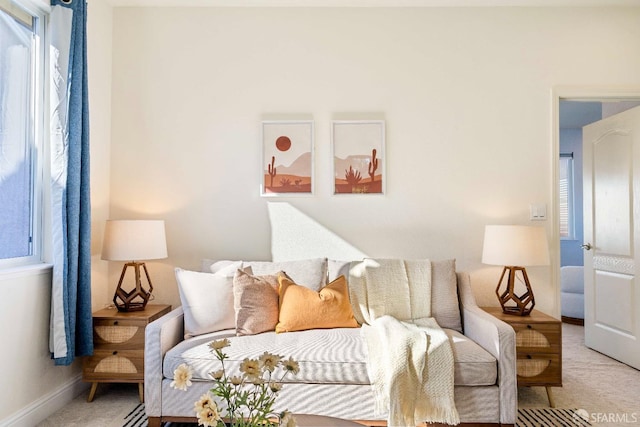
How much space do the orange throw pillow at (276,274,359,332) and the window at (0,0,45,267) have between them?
150 centimetres

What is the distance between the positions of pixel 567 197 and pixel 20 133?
6.74m

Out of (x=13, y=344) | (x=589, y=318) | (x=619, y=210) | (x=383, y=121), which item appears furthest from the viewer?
(x=589, y=318)

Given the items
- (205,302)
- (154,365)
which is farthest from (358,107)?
(154,365)

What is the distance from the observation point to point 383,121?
3.25 m

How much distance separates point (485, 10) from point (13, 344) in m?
3.76

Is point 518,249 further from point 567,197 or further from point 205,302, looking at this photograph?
point 567,197

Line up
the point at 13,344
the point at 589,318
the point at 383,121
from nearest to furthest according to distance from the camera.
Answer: the point at 13,344, the point at 383,121, the point at 589,318

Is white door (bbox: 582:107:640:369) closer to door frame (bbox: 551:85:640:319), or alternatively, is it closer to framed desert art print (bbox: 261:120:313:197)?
door frame (bbox: 551:85:640:319)

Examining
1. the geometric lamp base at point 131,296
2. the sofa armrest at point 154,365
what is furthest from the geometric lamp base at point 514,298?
the geometric lamp base at point 131,296

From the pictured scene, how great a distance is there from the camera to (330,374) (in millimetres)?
2219

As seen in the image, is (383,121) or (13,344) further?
(383,121)

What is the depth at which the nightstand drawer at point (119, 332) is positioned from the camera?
8.79 ft

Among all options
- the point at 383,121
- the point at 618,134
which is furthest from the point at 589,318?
the point at 383,121

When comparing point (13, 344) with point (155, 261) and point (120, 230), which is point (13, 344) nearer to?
point (120, 230)
